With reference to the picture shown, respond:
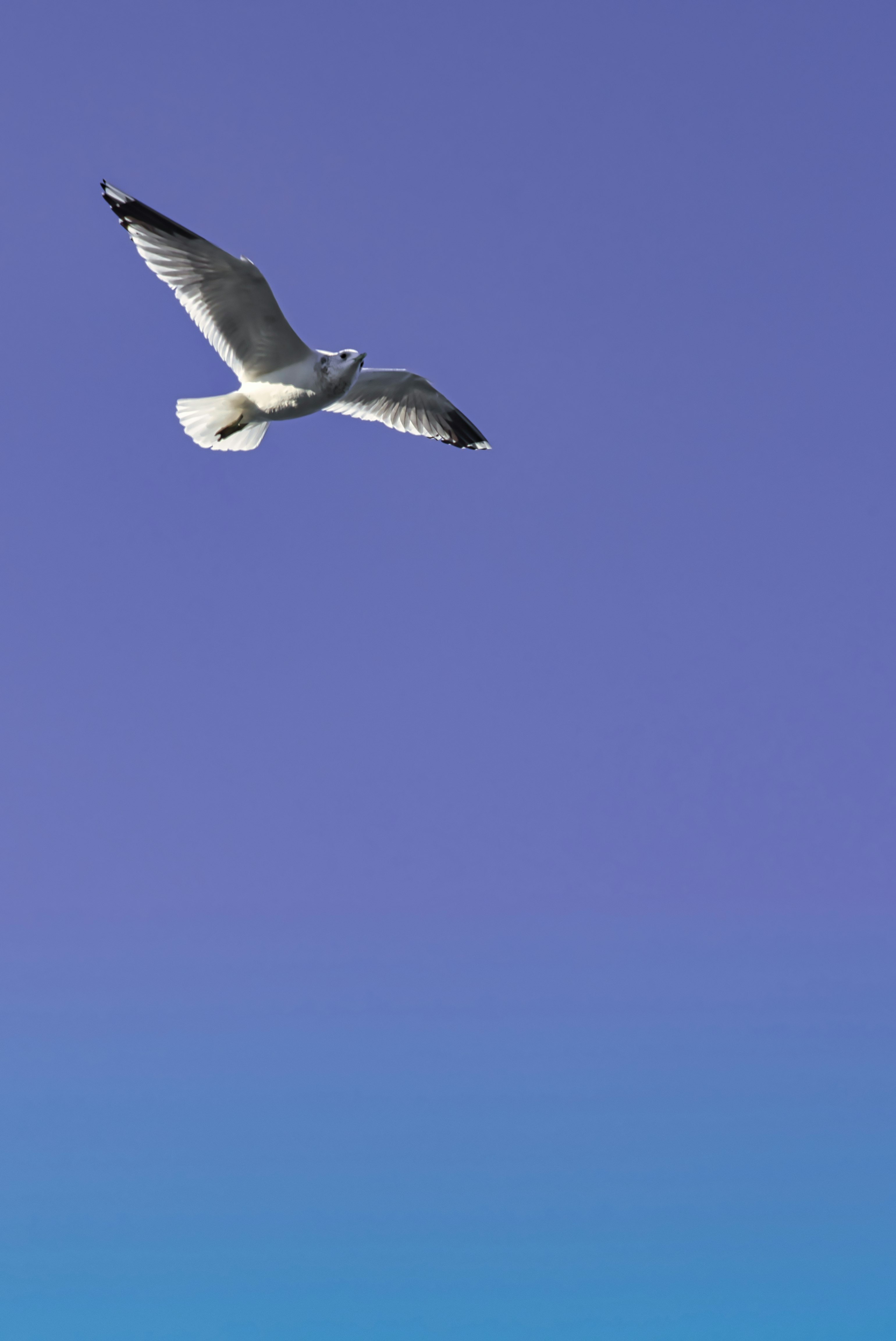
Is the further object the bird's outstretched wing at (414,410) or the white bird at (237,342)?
the bird's outstretched wing at (414,410)

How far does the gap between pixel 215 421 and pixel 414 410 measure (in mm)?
2014

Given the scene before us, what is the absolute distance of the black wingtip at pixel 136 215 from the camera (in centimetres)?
729

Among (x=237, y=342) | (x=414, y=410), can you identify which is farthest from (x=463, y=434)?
(x=237, y=342)

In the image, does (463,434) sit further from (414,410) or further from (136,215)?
(136,215)

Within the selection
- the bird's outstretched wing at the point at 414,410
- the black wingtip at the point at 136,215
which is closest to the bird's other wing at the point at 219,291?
the black wingtip at the point at 136,215

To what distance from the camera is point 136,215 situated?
7.32 metres

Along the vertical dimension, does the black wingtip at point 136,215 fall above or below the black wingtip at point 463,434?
below

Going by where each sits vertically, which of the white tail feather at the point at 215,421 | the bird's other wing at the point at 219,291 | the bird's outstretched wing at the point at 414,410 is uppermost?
the bird's outstretched wing at the point at 414,410

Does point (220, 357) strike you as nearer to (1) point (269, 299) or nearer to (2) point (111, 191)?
(1) point (269, 299)

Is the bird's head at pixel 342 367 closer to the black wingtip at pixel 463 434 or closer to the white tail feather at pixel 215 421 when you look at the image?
the white tail feather at pixel 215 421

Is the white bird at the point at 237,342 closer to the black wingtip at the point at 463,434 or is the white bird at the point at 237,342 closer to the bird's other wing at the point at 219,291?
the bird's other wing at the point at 219,291

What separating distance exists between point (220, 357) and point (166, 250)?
723 mm

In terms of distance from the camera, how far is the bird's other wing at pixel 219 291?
Result: 7352 mm

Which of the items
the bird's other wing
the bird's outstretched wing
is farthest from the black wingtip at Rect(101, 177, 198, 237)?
the bird's outstretched wing
